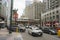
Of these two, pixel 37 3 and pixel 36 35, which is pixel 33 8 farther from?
pixel 36 35

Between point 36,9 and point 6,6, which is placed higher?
point 36,9

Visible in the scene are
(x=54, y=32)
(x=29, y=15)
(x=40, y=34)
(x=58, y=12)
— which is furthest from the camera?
(x=29, y=15)

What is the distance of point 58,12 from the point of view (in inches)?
2869

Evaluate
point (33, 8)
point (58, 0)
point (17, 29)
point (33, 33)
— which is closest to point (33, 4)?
point (33, 8)

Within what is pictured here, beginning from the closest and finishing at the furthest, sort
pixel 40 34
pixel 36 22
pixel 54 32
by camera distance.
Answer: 1. pixel 40 34
2. pixel 54 32
3. pixel 36 22

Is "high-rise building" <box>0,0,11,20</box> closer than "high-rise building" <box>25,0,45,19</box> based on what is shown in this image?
Yes

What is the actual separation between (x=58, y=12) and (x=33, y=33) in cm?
4910

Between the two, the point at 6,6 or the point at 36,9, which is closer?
the point at 6,6

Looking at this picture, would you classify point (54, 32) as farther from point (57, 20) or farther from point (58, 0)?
point (58, 0)

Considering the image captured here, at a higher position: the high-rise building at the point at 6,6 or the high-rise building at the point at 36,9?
the high-rise building at the point at 36,9

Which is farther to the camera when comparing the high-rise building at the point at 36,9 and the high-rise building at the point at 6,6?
the high-rise building at the point at 36,9

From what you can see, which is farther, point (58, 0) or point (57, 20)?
point (58, 0)

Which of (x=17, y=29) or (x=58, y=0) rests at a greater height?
(x=58, y=0)

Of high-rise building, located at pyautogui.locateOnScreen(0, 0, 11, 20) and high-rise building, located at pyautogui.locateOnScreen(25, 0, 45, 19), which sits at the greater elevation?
high-rise building, located at pyautogui.locateOnScreen(25, 0, 45, 19)
